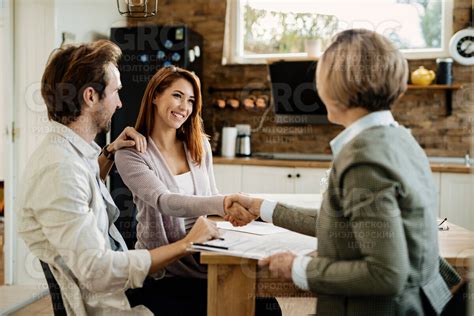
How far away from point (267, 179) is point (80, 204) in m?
2.99

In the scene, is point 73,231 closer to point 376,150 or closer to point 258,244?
point 258,244

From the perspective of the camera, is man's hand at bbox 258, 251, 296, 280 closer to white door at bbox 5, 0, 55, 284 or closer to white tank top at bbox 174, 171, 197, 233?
white tank top at bbox 174, 171, 197, 233

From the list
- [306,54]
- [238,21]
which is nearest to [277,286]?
[306,54]

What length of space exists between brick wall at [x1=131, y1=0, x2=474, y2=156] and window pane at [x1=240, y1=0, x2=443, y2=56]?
203 millimetres

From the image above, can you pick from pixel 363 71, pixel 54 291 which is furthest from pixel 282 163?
pixel 363 71

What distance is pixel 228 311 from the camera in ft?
4.79

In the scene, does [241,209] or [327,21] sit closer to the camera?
[241,209]

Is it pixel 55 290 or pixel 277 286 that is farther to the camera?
pixel 277 286

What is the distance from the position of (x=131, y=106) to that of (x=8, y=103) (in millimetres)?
1128

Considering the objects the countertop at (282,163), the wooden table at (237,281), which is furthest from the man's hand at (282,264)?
the countertop at (282,163)

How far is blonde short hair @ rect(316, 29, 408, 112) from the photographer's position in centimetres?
114

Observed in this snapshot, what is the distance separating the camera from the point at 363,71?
44.8 inches

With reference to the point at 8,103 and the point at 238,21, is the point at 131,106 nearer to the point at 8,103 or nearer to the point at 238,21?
the point at 8,103

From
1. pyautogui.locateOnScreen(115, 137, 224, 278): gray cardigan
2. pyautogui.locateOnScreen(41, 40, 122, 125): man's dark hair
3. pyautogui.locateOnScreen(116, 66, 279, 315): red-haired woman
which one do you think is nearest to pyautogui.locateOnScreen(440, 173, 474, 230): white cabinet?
pyautogui.locateOnScreen(116, 66, 279, 315): red-haired woman
